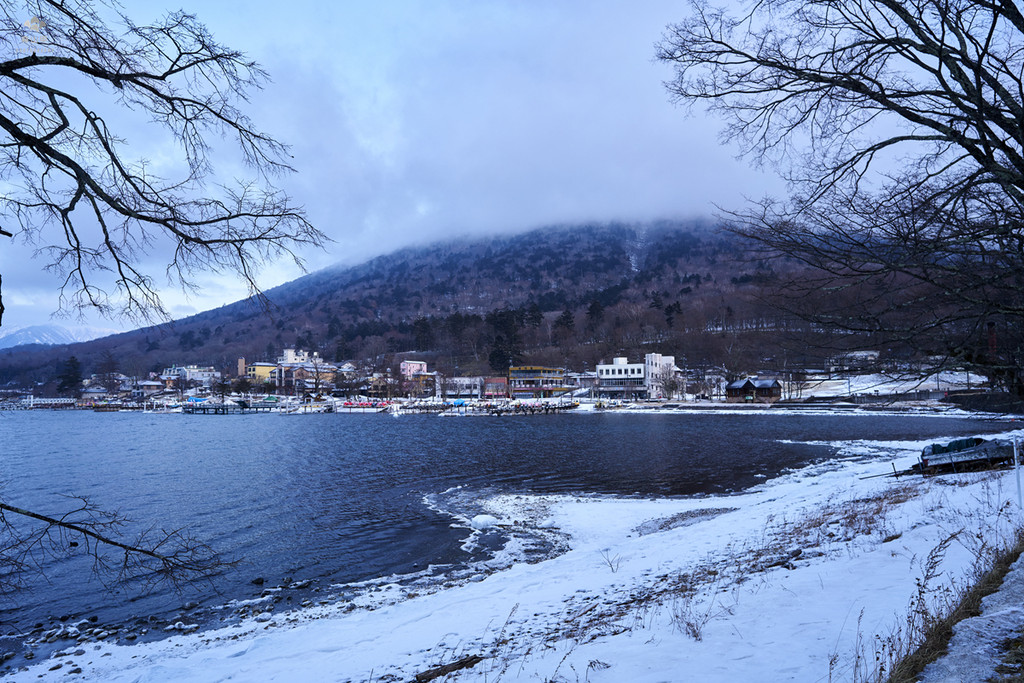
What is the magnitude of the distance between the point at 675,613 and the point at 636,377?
10649cm

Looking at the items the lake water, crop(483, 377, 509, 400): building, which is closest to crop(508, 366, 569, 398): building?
crop(483, 377, 509, 400): building

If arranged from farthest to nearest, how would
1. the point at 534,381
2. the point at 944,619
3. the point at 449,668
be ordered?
the point at 534,381, the point at 449,668, the point at 944,619

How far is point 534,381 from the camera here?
384 ft

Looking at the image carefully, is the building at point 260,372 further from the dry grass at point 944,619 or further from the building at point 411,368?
the dry grass at point 944,619

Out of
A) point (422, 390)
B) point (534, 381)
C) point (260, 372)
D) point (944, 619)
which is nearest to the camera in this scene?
point (944, 619)

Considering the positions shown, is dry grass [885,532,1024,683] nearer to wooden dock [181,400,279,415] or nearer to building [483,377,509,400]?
building [483,377,509,400]

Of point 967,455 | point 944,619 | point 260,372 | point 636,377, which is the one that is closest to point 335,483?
point 944,619

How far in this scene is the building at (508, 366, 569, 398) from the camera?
11412 cm

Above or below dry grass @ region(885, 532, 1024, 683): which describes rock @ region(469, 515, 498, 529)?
below

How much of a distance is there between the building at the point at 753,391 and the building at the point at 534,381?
34.4 meters

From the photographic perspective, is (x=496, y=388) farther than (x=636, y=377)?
Yes

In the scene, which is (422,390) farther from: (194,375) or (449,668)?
(449,668)

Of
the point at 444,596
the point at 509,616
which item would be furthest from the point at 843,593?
the point at 444,596

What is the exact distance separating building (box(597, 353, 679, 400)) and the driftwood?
10117 cm
